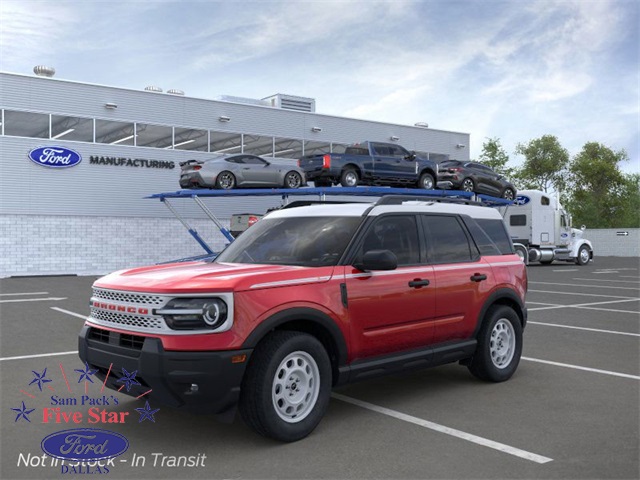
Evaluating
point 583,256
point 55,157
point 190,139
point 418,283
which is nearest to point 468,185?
point 583,256

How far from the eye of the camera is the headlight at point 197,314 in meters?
4.41

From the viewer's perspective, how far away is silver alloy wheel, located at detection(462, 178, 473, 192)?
26.1m

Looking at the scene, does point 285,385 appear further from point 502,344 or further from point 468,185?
point 468,185

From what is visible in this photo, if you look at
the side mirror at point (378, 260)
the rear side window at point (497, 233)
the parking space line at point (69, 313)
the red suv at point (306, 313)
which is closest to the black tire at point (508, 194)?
the parking space line at point (69, 313)

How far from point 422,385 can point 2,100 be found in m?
24.7

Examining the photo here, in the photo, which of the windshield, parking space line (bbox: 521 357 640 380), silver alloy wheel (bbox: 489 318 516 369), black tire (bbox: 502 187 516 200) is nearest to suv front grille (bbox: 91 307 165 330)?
the windshield

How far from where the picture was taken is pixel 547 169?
75.7m

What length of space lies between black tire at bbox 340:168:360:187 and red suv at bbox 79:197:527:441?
16055mm

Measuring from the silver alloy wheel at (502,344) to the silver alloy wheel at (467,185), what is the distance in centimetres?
1974

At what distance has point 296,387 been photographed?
481 cm

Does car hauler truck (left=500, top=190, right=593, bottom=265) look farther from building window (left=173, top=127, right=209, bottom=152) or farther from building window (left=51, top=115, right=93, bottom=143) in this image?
building window (left=51, top=115, right=93, bottom=143)

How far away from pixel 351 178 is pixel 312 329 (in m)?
18.2

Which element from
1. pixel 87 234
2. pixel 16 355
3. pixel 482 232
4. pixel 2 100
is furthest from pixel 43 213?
pixel 482 232

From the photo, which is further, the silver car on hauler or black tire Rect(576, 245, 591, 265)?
black tire Rect(576, 245, 591, 265)
